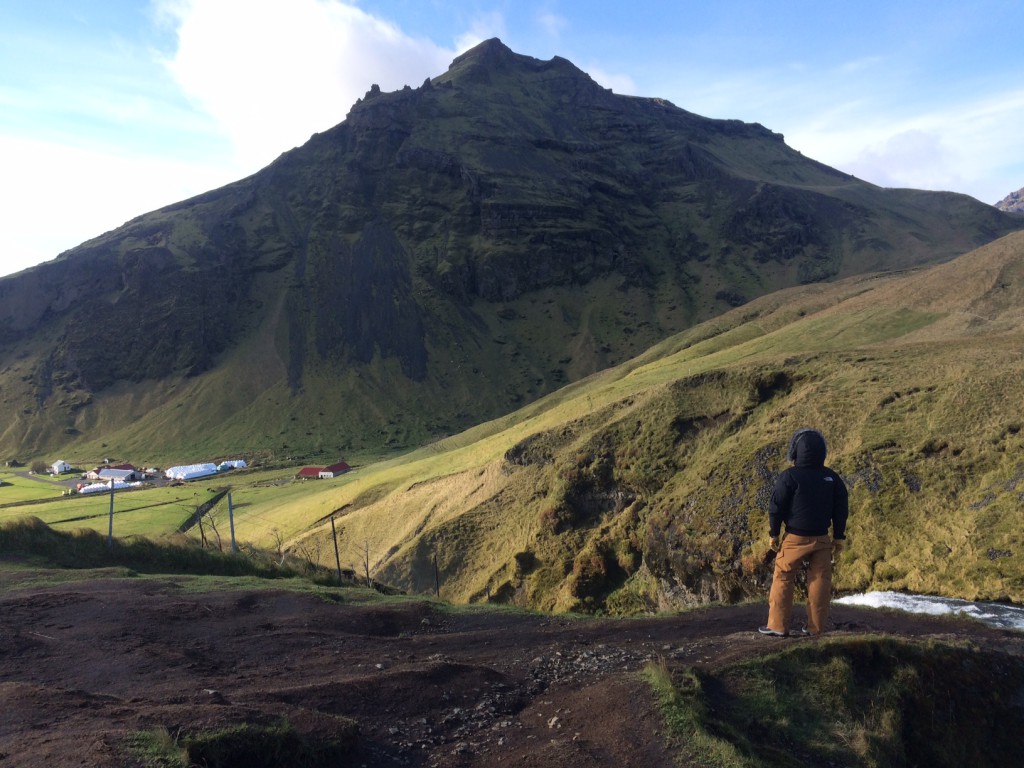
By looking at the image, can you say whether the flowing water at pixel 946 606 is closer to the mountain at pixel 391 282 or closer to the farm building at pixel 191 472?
the farm building at pixel 191 472

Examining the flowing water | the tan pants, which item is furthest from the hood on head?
the flowing water

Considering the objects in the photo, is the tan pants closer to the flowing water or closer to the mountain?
the flowing water

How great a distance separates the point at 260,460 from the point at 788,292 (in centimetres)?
8252

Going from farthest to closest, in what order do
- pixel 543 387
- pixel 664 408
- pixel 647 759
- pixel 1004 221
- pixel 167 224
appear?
pixel 1004 221, pixel 167 224, pixel 543 387, pixel 664 408, pixel 647 759

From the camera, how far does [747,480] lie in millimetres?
22203

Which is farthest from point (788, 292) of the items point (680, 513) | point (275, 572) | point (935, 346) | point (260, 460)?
point (260, 460)

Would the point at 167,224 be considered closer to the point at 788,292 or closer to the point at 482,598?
the point at 788,292

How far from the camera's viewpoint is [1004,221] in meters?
182

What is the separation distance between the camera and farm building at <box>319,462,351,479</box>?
8675 centimetres

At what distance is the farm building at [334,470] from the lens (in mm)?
86750

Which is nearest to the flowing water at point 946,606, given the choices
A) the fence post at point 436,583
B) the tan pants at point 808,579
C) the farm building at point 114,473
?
the tan pants at point 808,579

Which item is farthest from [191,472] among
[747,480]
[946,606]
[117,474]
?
[946,606]

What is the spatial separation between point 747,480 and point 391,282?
13685 cm

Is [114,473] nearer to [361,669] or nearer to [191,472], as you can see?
[191,472]
